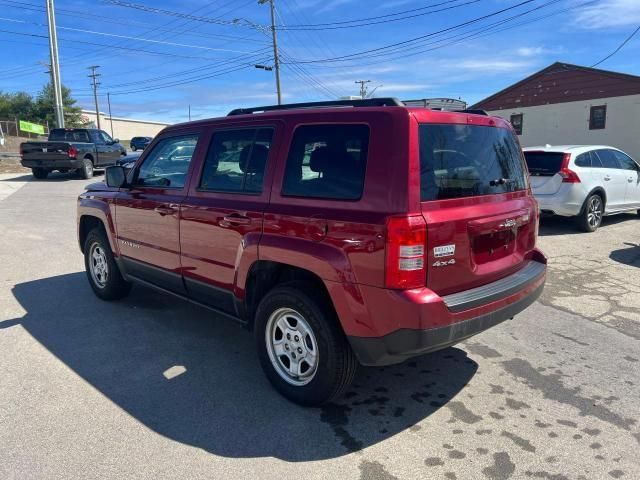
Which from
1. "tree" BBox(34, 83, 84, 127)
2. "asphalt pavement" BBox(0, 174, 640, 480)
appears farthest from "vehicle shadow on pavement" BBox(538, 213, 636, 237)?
"tree" BBox(34, 83, 84, 127)

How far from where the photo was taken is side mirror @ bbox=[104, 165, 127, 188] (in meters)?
5.06

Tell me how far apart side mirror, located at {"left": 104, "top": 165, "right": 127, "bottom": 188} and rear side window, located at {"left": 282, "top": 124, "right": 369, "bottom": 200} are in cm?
232

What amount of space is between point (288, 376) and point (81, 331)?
7.52 feet

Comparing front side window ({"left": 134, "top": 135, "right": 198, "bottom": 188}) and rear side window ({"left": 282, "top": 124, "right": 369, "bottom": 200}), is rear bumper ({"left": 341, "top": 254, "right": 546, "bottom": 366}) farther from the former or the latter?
front side window ({"left": 134, "top": 135, "right": 198, "bottom": 188})

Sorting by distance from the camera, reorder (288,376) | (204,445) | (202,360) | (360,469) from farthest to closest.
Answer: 1. (202,360)
2. (288,376)
3. (204,445)
4. (360,469)

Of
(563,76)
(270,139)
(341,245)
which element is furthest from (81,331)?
(563,76)

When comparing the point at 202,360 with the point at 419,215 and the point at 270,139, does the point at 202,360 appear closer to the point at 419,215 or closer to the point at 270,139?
the point at 270,139

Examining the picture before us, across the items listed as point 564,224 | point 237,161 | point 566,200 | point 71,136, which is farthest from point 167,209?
point 71,136

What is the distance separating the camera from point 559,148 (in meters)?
9.48

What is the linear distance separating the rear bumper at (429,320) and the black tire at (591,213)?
6.72 m

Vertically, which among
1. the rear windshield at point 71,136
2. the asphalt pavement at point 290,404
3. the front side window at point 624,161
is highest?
the rear windshield at point 71,136

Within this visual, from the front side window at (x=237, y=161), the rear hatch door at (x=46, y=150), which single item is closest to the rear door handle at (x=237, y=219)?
the front side window at (x=237, y=161)

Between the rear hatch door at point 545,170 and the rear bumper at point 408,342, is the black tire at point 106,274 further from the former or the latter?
the rear hatch door at point 545,170

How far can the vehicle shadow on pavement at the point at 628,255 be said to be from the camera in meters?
7.24
